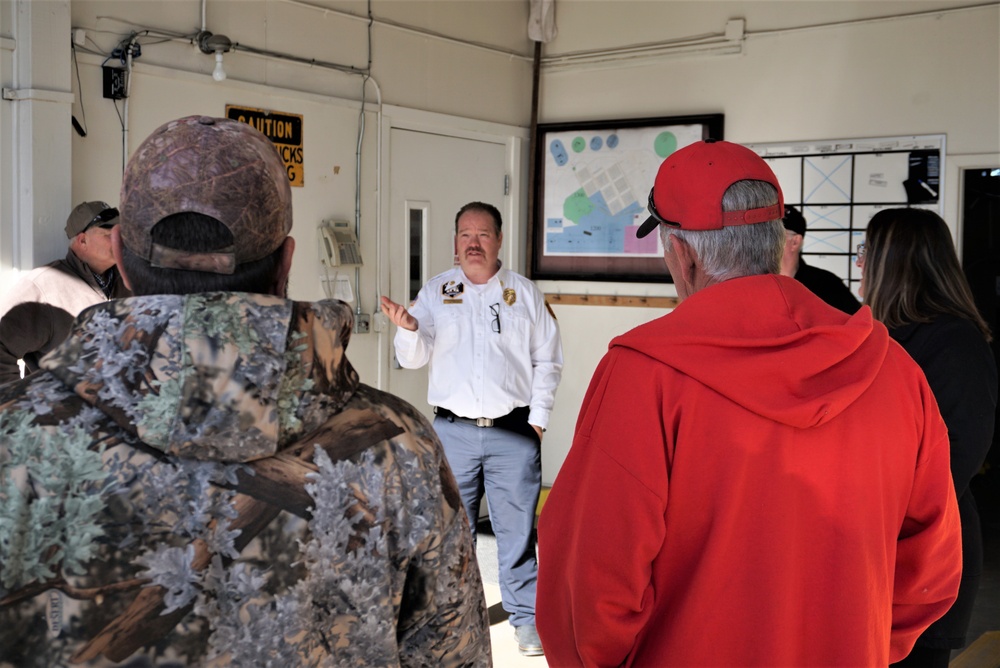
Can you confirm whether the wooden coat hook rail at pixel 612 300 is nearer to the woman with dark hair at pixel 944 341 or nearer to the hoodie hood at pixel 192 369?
the woman with dark hair at pixel 944 341

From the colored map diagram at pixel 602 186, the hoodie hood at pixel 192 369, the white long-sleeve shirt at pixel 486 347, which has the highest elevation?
the colored map diagram at pixel 602 186

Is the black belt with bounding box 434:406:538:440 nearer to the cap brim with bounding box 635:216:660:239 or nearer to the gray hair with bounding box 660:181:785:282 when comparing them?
the cap brim with bounding box 635:216:660:239

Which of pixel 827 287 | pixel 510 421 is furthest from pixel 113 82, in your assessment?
Result: pixel 827 287

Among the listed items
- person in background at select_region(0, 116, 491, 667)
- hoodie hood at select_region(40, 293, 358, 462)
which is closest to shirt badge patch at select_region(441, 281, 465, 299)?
person in background at select_region(0, 116, 491, 667)

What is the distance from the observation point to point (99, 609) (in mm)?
896

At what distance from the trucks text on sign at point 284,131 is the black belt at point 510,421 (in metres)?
1.36

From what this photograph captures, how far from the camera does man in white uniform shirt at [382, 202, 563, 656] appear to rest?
3.72 meters

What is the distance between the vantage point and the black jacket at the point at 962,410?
6.88 feet

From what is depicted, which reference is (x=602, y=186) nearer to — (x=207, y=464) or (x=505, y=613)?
(x=505, y=613)

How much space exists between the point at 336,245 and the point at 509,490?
156cm

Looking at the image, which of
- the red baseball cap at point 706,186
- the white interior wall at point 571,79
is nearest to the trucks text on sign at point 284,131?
the white interior wall at point 571,79

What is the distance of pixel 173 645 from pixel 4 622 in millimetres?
153

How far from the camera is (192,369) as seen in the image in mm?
899

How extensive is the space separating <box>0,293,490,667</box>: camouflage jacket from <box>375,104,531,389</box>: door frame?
12.8ft
